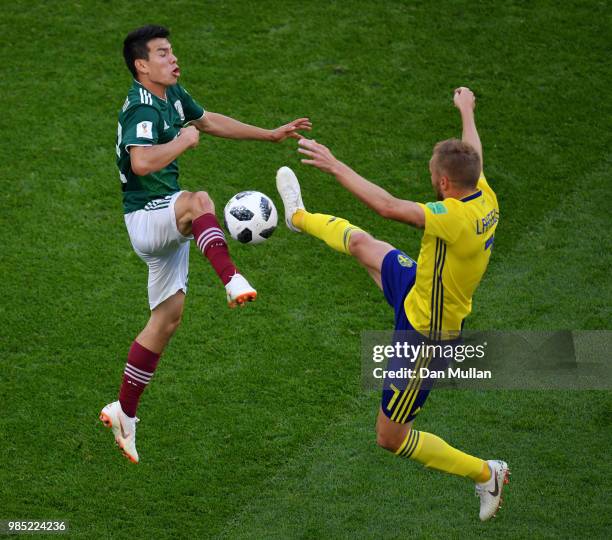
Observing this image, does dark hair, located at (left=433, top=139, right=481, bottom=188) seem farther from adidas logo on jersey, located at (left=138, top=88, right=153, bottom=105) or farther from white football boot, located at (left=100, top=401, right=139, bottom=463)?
white football boot, located at (left=100, top=401, right=139, bottom=463)

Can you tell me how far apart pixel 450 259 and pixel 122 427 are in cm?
254

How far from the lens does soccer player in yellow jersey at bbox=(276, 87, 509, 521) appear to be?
18.8 feet

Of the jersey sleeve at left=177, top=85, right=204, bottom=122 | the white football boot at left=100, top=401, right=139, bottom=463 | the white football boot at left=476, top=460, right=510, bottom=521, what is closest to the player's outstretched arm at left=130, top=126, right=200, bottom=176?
the jersey sleeve at left=177, top=85, right=204, bottom=122

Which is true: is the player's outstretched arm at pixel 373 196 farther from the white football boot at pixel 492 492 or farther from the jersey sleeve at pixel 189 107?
the white football boot at pixel 492 492

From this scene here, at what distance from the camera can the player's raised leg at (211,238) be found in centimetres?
588

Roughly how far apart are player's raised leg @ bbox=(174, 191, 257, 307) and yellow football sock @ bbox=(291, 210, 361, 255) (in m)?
0.81

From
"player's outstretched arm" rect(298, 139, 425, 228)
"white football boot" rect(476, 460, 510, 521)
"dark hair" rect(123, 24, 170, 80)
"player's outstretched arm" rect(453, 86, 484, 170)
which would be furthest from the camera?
"white football boot" rect(476, 460, 510, 521)

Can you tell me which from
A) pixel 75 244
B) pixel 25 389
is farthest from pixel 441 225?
pixel 75 244

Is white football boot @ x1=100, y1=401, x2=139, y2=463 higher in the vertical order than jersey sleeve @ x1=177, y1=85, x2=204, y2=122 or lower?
lower

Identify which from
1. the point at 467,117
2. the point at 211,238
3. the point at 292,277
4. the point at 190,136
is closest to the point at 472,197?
the point at 467,117

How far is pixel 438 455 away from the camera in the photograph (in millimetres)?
6527

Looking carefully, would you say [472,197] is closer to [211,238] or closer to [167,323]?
[211,238]

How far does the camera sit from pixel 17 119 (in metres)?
10.9

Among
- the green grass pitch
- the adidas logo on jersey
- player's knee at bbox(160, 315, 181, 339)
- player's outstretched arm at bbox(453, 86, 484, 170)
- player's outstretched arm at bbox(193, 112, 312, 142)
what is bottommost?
the green grass pitch
